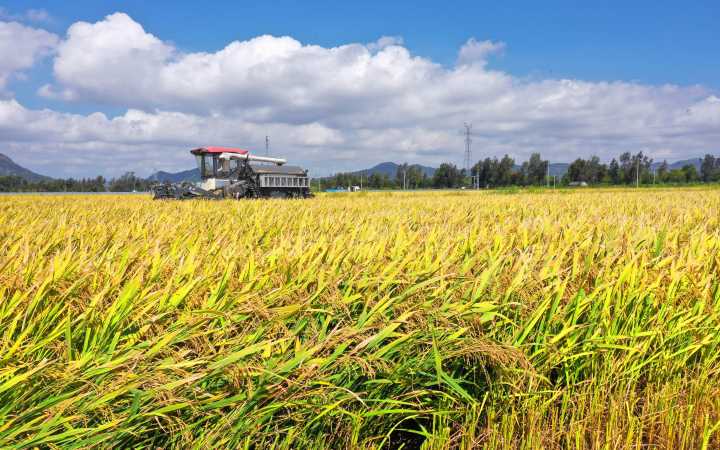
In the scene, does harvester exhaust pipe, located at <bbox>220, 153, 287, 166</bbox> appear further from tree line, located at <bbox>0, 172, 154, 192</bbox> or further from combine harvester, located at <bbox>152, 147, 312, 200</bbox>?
tree line, located at <bbox>0, 172, 154, 192</bbox>

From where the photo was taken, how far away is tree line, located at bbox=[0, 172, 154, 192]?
306 feet

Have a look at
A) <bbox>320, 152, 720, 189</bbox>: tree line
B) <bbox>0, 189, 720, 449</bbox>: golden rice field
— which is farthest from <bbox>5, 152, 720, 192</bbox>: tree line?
<bbox>0, 189, 720, 449</bbox>: golden rice field

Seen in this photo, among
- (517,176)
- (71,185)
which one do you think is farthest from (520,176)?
(71,185)

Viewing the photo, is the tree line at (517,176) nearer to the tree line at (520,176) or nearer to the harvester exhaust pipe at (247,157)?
the tree line at (520,176)

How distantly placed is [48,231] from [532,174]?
473 ft

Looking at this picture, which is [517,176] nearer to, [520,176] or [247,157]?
[520,176]

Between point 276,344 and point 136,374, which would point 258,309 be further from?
point 136,374

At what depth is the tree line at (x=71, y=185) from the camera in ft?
306

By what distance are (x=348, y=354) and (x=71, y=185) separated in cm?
11591

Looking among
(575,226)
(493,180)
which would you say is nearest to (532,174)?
(493,180)

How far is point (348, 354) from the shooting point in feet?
5.57

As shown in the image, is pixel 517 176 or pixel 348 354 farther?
pixel 517 176

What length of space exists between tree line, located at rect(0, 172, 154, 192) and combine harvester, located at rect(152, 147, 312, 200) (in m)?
75.9

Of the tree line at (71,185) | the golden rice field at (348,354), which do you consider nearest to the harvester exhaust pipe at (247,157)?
the golden rice field at (348,354)
